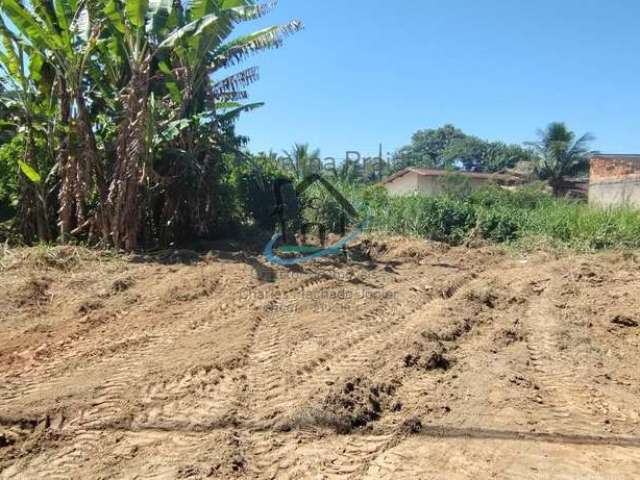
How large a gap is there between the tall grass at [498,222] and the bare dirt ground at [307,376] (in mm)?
3671

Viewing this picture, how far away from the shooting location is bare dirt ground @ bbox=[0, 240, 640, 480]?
3.10 metres

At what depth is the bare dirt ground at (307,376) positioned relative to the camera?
3.10 meters

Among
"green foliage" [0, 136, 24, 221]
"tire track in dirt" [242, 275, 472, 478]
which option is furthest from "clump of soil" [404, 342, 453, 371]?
"green foliage" [0, 136, 24, 221]

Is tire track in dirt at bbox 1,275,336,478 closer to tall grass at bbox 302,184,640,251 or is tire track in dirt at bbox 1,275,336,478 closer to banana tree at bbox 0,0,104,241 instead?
banana tree at bbox 0,0,104,241

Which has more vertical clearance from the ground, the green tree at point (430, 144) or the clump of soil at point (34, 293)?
the green tree at point (430, 144)

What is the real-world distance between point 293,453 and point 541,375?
2.50 m

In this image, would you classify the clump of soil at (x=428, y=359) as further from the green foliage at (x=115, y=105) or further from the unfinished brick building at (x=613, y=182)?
the unfinished brick building at (x=613, y=182)

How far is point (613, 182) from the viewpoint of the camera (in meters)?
19.0

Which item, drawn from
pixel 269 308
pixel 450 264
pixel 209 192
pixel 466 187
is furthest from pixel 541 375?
pixel 466 187

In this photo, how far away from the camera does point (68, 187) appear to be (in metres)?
9.25

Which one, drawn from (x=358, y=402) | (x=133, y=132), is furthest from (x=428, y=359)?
(x=133, y=132)

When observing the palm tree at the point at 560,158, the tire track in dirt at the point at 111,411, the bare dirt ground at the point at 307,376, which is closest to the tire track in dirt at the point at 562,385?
the bare dirt ground at the point at 307,376

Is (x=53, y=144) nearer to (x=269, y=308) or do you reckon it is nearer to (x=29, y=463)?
(x=269, y=308)

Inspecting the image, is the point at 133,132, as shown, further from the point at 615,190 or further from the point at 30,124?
the point at 615,190
